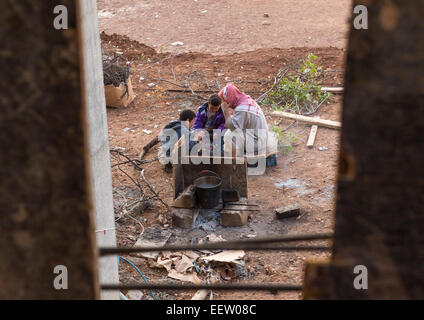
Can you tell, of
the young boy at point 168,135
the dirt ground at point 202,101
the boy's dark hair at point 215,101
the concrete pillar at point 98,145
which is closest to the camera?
the concrete pillar at point 98,145

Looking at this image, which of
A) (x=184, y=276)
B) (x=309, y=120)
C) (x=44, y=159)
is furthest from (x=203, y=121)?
(x=44, y=159)

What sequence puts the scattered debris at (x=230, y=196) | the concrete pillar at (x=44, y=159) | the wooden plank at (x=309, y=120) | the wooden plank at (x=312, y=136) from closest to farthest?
the concrete pillar at (x=44, y=159)
the scattered debris at (x=230, y=196)
the wooden plank at (x=312, y=136)
the wooden plank at (x=309, y=120)

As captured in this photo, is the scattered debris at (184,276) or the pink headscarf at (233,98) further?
the pink headscarf at (233,98)

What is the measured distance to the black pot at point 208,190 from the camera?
6781 mm

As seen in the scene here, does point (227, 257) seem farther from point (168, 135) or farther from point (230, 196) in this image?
point (168, 135)

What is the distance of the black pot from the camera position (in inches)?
267

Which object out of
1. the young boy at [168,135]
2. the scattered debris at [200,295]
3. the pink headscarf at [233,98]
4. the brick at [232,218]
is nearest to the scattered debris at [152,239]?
the brick at [232,218]

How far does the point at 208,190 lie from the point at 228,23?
9.92 meters

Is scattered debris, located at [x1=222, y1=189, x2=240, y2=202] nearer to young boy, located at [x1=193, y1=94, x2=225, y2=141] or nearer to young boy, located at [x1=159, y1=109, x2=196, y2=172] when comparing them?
young boy, located at [x1=193, y1=94, x2=225, y2=141]

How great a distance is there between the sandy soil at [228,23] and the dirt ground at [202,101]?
7cm

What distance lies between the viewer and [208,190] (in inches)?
266

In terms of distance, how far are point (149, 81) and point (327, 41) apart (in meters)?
5.33

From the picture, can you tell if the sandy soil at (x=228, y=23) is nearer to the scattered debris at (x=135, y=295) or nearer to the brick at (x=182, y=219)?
the brick at (x=182, y=219)

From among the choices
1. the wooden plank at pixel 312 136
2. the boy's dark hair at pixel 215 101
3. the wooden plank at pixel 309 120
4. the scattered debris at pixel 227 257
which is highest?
the boy's dark hair at pixel 215 101
